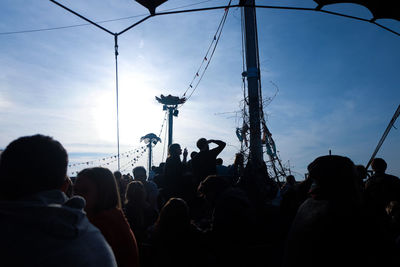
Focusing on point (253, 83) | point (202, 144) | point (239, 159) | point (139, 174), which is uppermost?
point (253, 83)

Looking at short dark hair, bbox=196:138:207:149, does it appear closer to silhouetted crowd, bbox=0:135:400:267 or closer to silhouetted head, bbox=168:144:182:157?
silhouetted head, bbox=168:144:182:157

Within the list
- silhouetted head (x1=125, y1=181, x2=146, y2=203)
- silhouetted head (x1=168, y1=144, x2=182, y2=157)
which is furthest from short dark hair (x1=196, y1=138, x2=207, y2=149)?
silhouetted head (x1=125, y1=181, x2=146, y2=203)

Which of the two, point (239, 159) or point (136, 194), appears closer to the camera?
point (136, 194)

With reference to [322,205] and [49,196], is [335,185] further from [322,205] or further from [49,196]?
[49,196]

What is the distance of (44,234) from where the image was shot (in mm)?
965

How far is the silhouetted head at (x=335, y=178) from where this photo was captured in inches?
66.1

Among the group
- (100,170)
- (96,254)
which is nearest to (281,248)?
(100,170)

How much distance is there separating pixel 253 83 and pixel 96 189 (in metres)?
3.92

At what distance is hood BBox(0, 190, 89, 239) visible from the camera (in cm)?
96

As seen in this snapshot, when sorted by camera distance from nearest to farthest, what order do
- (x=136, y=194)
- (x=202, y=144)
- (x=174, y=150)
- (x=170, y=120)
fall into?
(x=136, y=194)
(x=174, y=150)
(x=202, y=144)
(x=170, y=120)

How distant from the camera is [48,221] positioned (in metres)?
0.98

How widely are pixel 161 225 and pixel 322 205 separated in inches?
60.2

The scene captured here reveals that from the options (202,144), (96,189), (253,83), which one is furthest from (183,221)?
(253,83)

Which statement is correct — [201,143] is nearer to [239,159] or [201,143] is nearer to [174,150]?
[174,150]
